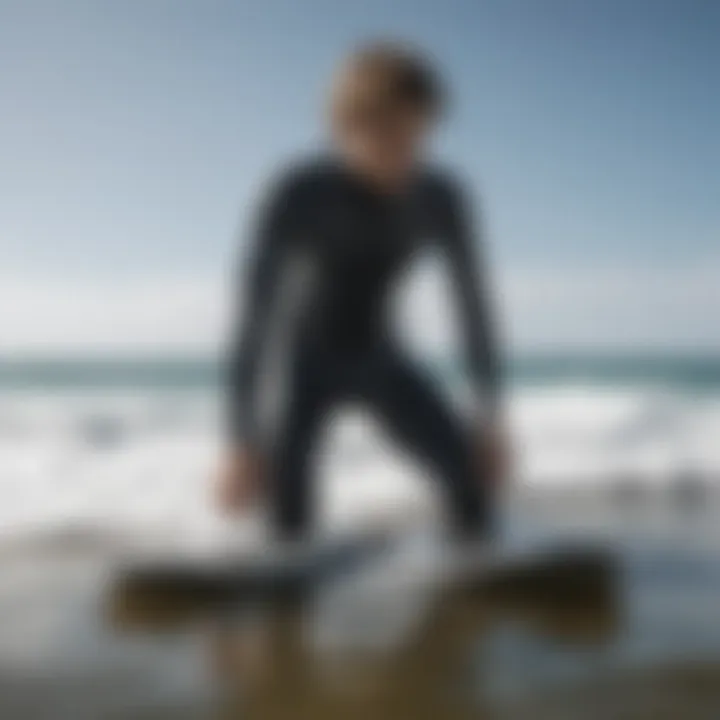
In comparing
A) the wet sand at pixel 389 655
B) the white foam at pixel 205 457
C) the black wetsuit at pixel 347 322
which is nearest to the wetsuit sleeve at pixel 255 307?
the black wetsuit at pixel 347 322

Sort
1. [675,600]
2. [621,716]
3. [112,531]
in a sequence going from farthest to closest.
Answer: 1. [112,531]
2. [675,600]
3. [621,716]

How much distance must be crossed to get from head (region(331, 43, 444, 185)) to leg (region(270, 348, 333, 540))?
44cm

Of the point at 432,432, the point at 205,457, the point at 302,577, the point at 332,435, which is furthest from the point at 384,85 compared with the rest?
the point at 205,457

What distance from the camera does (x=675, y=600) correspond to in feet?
6.91

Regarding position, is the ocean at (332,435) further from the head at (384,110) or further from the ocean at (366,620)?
the head at (384,110)

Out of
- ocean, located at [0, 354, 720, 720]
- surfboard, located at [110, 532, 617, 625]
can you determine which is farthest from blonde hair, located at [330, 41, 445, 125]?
surfboard, located at [110, 532, 617, 625]

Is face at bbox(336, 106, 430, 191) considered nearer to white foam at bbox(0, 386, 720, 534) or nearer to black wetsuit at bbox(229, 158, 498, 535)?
black wetsuit at bbox(229, 158, 498, 535)

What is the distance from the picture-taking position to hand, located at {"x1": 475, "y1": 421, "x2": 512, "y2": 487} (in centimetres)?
226

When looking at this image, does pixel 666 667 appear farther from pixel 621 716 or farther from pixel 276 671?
pixel 276 671

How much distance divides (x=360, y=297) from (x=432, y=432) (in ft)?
1.09

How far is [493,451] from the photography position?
226 centimetres

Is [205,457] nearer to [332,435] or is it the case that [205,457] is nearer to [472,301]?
[332,435]

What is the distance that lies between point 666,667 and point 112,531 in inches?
67.1

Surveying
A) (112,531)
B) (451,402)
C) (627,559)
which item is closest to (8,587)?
(112,531)
